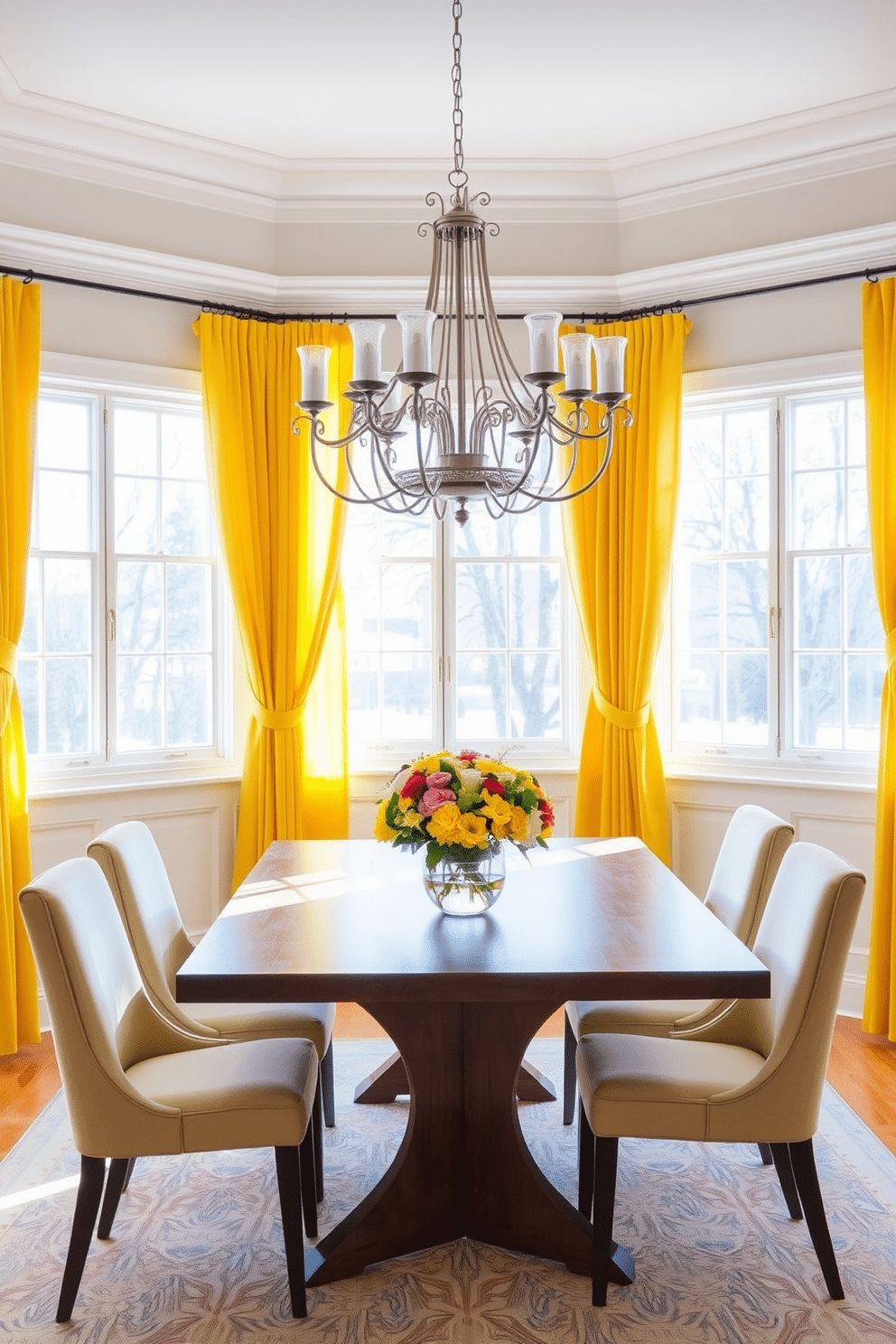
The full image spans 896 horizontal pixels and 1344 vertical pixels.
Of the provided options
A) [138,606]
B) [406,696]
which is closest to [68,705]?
[138,606]

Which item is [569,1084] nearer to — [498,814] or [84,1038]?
[498,814]

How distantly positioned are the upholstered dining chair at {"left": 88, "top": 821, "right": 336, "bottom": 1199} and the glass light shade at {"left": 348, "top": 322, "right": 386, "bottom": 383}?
1.34m

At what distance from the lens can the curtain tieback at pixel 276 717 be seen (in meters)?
4.43

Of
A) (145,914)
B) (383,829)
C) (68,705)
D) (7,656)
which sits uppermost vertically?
(7,656)

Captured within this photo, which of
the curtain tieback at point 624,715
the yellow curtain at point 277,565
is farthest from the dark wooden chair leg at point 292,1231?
the curtain tieback at point 624,715

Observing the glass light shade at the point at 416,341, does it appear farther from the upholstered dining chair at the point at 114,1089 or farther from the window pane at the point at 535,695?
the window pane at the point at 535,695

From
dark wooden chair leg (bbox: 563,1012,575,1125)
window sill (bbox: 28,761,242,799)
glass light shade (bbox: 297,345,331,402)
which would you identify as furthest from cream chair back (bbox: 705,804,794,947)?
window sill (bbox: 28,761,242,799)

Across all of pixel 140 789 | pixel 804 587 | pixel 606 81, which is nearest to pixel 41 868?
pixel 140 789

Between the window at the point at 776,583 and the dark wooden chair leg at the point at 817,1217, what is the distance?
7.29ft

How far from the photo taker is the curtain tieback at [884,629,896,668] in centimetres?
390

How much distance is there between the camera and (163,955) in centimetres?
278

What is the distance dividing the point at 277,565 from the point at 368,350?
209 cm

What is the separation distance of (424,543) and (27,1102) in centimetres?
274

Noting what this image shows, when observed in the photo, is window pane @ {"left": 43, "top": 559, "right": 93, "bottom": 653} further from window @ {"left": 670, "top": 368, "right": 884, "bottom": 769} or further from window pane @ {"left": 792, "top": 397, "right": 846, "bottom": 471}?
window pane @ {"left": 792, "top": 397, "right": 846, "bottom": 471}
